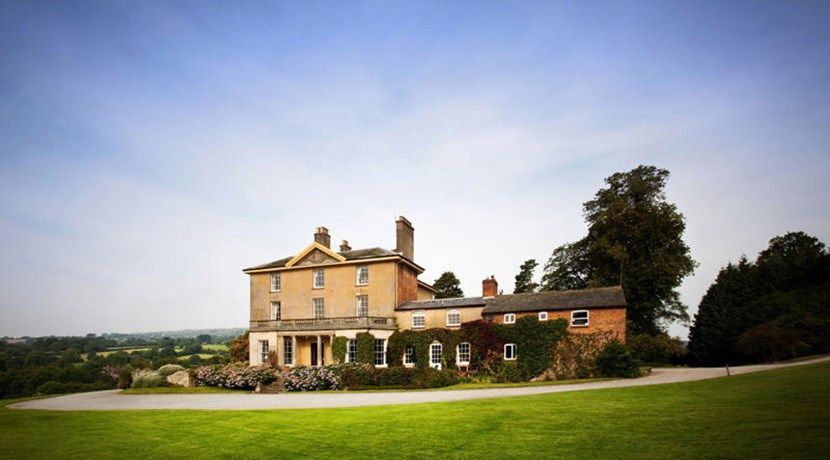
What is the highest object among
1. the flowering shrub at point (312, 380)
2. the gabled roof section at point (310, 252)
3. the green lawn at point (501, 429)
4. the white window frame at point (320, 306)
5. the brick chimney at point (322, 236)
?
the brick chimney at point (322, 236)

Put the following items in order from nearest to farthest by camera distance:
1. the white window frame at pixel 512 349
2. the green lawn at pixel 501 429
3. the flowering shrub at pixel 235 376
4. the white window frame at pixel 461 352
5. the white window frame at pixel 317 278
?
the green lawn at pixel 501 429 < the flowering shrub at pixel 235 376 < the white window frame at pixel 512 349 < the white window frame at pixel 461 352 < the white window frame at pixel 317 278

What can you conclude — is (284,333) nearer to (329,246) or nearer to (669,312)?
(329,246)

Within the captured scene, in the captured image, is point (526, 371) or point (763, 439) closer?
point (763, 439)

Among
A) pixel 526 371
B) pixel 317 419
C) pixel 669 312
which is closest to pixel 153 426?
pixel 317 419

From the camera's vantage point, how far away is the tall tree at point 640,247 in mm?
42031

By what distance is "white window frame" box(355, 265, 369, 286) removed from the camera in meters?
38.4

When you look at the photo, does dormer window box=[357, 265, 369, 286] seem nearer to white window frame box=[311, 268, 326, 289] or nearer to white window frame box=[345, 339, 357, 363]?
white window frame box=[311, 268, 326, 289]

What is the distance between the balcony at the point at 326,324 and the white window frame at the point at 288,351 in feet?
4.36

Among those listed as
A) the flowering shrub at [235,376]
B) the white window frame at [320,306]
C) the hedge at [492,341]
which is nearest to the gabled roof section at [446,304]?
the hedge at [492,341]

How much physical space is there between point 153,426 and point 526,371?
73.5 feet

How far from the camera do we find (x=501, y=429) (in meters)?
12.0

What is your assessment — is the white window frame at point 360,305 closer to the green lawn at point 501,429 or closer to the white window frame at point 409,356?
the white window frame at point 409,356

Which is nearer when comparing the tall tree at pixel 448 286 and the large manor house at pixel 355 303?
the large manor house at pixel 355 303

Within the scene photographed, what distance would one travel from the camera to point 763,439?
9164 millimetres
